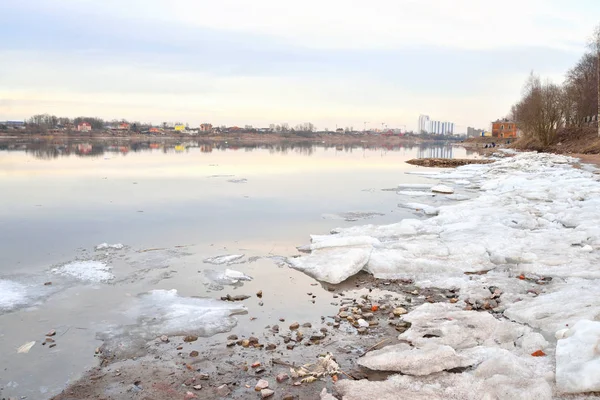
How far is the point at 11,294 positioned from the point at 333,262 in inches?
191

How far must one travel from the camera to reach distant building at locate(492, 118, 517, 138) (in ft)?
439

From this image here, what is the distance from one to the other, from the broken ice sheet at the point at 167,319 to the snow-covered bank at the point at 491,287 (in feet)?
6.29

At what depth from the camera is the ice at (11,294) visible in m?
6.09

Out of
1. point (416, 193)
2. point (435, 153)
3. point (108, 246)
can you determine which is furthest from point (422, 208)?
point (435, 153)

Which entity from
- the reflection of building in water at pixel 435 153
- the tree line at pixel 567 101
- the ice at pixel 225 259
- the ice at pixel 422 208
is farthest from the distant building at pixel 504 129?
the ice at pixel 225 259

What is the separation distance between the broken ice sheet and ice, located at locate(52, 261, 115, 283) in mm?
1230

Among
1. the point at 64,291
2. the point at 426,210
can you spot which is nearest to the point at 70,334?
the point at 64,291

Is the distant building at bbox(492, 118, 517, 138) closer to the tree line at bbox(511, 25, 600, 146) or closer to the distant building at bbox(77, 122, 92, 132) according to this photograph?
the tree line at bbox(511, 25, 600, 146)

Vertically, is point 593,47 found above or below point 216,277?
above

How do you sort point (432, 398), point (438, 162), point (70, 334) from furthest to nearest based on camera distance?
point (438, 162)
point (70, 334)
point (432, 398)

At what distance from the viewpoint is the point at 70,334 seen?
5246 millimetres

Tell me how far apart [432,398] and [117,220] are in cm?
1052

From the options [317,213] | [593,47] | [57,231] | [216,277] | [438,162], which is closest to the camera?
[216,277]

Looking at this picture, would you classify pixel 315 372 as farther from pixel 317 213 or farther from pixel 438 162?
pixel 438 162
